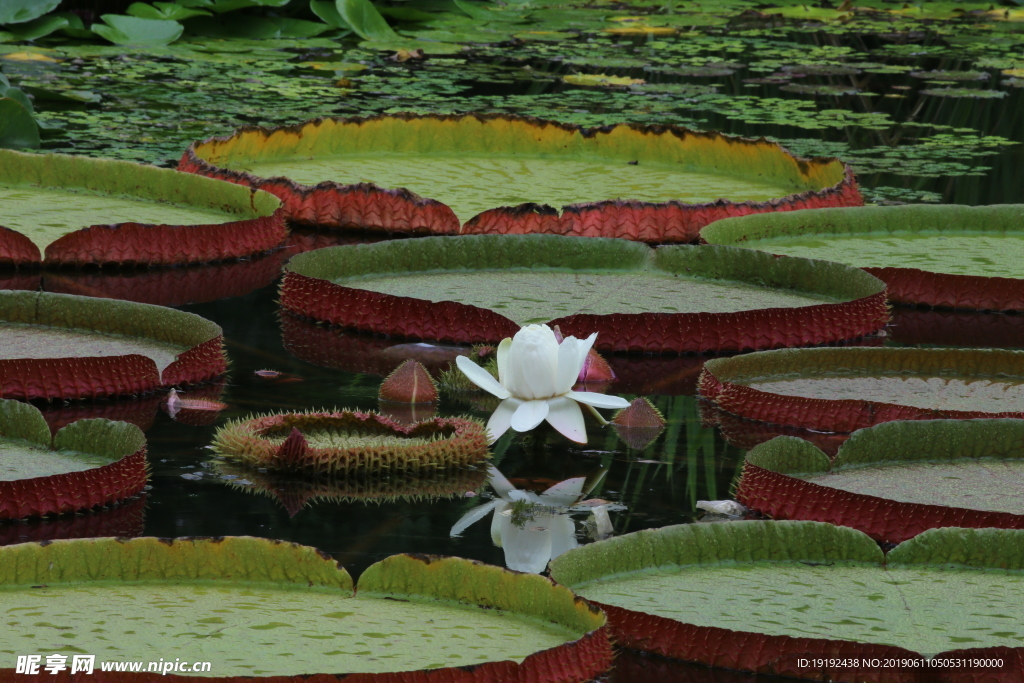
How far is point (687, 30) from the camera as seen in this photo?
15.2 m

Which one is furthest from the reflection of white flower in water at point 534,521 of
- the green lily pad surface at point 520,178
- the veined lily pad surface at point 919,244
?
the green lily pad surface at point 520,178

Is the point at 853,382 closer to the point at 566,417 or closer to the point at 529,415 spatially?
the point at 566,417

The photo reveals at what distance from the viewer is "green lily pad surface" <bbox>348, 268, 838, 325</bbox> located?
17.4ft

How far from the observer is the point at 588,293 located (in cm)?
549

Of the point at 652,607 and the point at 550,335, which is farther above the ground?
the point at 550,335

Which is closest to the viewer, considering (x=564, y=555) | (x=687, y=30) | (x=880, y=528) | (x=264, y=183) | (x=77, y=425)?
(x=564, y=555)

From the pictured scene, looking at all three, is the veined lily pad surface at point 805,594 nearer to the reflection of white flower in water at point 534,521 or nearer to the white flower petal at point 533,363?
the reflection of white flower in water at point 534,521

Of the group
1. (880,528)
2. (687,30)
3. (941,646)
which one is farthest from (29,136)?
(687,30)

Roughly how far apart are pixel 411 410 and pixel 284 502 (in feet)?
2.86

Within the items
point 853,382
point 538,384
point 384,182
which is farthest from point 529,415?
point 384,182

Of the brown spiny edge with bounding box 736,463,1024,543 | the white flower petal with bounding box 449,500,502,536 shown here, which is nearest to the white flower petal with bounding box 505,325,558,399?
the white flower petal with bounding box 449,500,502,536

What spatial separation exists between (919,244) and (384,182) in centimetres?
240

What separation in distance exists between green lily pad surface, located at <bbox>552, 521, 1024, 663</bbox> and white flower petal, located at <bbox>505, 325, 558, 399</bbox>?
71 centimetres

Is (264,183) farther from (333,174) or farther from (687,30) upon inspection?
(687,30)
